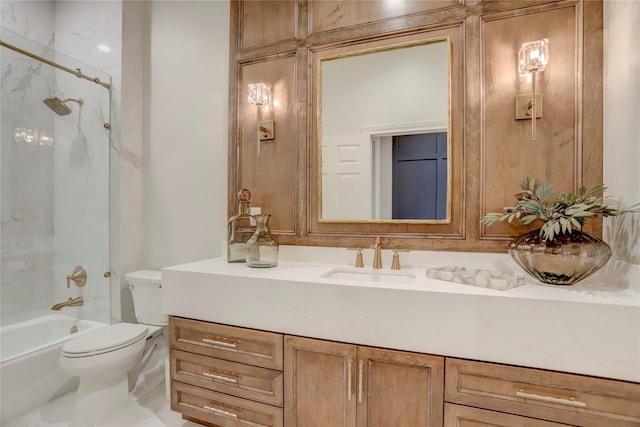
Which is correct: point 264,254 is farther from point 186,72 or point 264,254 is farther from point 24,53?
point 24,53

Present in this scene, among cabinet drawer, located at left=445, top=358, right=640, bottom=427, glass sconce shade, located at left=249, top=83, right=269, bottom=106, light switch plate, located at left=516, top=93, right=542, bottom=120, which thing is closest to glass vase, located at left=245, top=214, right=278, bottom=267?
glass sconce shade, located at left=249, top=83, right=269, bottom=106

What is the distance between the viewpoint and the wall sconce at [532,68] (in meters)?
1.38

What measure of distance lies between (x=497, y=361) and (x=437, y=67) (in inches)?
52.8

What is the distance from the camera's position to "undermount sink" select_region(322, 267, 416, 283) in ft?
4.93

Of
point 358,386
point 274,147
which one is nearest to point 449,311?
Result: point 358,386

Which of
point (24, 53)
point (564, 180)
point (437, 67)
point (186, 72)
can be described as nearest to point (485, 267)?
point (564, 180)

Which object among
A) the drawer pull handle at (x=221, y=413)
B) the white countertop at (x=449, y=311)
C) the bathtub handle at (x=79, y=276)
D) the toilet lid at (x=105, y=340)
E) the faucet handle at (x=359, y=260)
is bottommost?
the drawer pull handle at (x=221, y=413)

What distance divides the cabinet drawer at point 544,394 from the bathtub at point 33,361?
224 centimetres

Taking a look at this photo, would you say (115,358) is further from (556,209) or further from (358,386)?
(556,209)

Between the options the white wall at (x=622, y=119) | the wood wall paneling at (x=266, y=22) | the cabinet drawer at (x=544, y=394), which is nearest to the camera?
the cabinet drawer at (x=544, y=394)

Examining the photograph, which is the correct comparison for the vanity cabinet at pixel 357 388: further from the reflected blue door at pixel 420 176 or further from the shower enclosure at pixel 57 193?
the shower enclosure at pixel 57 193

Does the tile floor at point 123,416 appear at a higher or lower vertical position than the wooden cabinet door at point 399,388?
lower

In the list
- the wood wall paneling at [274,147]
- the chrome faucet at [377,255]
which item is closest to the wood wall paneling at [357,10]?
the wood wall paneling at [274,147]

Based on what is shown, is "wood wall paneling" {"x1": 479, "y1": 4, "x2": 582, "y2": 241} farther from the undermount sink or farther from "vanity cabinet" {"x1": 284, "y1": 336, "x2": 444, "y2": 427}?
"vanity cabinet" {"x1": 284, "y1": 336, "x2": 444, "y2": 427}
